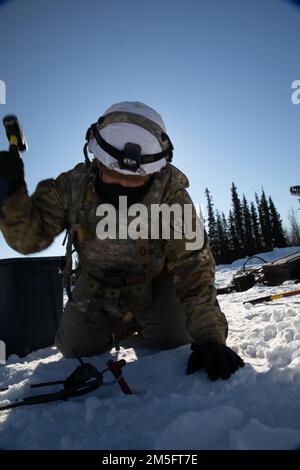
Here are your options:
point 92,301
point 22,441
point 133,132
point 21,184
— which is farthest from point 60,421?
point 133,132

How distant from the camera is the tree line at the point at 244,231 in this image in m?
37.9

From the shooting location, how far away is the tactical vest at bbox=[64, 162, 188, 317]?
96.9 inches

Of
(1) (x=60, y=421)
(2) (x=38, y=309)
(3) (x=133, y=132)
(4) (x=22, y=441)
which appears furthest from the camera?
(2) (x=38, y=309)

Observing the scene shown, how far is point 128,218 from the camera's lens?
8.18 feet

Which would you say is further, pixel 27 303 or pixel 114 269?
pixel 27 303

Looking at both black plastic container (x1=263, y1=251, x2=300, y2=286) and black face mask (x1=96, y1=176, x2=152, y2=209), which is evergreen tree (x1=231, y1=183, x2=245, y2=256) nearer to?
black plastic container (x1=263, y1=251, x2=300, y2=286)

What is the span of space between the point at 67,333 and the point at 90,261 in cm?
65

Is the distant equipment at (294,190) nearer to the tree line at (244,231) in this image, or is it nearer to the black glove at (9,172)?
the black glove at (9,172)

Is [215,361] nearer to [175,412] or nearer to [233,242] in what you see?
[175,412]

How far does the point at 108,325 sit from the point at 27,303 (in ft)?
3.23

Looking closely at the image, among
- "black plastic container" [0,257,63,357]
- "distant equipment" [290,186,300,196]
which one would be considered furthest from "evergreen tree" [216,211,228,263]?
"black plastic container" [0,257,63,357]

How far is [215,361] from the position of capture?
5.89 ft

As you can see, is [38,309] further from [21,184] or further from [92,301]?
[21,184]

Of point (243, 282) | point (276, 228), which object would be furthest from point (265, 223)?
point (243, 282)
